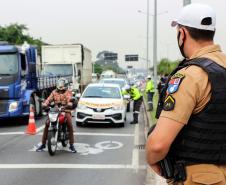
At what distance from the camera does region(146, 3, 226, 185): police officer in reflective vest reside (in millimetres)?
2646

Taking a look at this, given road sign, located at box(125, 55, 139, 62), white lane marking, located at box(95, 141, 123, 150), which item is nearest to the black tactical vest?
white lane marking, located at box(95, 141, 123, 150)

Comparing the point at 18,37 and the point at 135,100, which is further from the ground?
the point at 18,37

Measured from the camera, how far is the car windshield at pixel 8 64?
56.4 feet

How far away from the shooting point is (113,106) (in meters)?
16.8

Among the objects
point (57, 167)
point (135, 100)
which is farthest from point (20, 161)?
point (135, 100)

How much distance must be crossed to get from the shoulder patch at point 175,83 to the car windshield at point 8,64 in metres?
14.8

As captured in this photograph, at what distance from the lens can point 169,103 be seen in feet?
8.75

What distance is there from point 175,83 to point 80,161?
7534 millimetres

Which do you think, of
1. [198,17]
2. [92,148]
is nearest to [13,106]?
[92,148]

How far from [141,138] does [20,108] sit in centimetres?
497

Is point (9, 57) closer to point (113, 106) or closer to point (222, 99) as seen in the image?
point (113, 106)

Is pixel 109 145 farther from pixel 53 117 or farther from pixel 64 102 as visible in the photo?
pixel 53 117

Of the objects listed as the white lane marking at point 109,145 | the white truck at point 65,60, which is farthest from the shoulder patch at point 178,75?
the white truck at point 65,60

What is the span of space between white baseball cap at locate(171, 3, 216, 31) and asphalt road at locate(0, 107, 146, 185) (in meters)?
5.44
